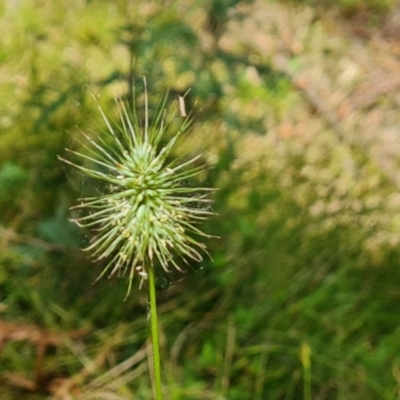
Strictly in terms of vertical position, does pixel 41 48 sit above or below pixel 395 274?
above

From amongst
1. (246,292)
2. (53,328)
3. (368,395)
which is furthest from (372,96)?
(53,328)

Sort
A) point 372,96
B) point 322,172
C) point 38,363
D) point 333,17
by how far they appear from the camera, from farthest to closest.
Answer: point 333,17, point 372,96, point 322,172, point 38,363

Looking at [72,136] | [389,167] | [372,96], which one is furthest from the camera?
[372,96]

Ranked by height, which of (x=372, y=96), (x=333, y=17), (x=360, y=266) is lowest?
(x=360, y=266)

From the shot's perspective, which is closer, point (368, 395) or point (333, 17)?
point (368, 395)

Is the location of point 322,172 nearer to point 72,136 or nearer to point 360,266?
point 360,266

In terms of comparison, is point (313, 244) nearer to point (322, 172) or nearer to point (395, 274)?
point (395, 274)

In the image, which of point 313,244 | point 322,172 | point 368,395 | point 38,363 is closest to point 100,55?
point 322,172
